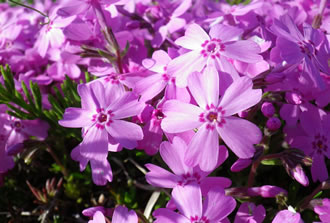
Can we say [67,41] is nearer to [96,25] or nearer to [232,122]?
[96,25]

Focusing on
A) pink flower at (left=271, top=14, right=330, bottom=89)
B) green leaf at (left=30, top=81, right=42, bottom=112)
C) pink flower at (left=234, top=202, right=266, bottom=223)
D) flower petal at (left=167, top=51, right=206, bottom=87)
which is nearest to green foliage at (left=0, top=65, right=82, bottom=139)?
green leaf at (left=30, top=81, right=42, bottom=112)

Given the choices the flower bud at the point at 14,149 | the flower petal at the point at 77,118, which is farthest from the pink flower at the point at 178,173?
the flower bud at the point at 14,149

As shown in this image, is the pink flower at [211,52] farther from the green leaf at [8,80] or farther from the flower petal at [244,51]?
the green leaf at [8,80]

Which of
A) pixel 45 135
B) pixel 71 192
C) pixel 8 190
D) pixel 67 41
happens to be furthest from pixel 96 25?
pixel 8 190

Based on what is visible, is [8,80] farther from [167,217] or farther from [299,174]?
[299,174]

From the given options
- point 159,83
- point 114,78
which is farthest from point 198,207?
point 114,78

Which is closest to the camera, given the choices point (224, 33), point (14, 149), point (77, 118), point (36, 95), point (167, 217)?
point (167, 217)

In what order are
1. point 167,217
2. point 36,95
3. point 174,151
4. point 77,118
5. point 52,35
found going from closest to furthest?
point 167,217 → point 174,151 → point 77,118 → point 36,95 → point 52,35
